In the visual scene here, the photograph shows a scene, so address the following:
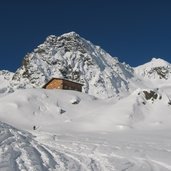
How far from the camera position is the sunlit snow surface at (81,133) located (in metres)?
16.2

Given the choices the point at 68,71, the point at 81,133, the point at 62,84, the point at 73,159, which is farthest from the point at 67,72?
the point at 73,159

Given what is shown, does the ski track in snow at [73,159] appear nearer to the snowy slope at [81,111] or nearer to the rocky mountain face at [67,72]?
the snowy slope at [81,111]

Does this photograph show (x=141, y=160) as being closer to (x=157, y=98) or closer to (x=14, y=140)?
(x=14, y=140)

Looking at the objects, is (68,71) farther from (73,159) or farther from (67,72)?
(73,159)

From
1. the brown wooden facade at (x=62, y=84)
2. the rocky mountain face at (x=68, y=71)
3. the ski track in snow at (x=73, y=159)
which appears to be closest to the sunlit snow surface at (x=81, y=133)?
the ski track in snow at (x=73, y=159)

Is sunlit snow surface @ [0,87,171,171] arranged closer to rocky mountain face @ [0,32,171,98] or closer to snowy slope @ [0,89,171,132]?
snowy slope @ [0,89,171,132]

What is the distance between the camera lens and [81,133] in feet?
123

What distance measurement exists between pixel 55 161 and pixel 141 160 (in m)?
4.36

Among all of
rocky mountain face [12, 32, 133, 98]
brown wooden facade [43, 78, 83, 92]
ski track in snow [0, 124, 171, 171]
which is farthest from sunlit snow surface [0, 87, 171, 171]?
rocky mountain face [12, 32, 133, 98]

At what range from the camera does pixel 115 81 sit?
192 meters

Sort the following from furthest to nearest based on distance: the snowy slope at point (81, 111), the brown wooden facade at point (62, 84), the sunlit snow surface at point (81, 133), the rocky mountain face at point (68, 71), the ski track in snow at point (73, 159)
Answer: the rocky mountain face at point (68, 71) → the brown wooden facade at point (62, 84) → the snowy slope at point (81, 111) → the sunlit snow surface at point (81, 133) → the ski track in snow at point (73, 159)

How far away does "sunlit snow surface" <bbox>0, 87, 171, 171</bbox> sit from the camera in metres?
16.2

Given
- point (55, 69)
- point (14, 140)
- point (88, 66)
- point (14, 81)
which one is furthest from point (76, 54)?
point (14, 140)

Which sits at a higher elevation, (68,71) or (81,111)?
(68,71)
